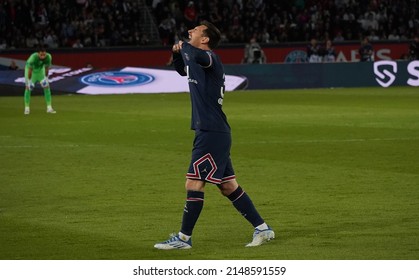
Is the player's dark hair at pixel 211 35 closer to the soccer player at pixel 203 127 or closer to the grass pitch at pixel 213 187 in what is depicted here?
the soccer player at pixel 203 127

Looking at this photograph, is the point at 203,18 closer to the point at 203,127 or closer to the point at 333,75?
the point at 333,75

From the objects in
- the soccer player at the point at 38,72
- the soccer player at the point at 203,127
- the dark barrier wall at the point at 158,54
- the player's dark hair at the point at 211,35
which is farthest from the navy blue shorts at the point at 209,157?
the dark barrier wall at the point at 158,54

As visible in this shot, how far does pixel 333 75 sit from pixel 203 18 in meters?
7.85

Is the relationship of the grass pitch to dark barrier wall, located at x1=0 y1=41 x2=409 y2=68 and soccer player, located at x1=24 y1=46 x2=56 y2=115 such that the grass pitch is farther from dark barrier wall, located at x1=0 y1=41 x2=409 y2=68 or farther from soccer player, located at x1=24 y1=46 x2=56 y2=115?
dark barrier wall, located at x1=0 y1=41 x2=409 y2=68

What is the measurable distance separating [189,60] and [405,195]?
15.0 ft

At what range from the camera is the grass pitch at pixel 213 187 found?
9672 mm

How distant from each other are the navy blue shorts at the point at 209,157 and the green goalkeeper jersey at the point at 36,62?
66.4 ft

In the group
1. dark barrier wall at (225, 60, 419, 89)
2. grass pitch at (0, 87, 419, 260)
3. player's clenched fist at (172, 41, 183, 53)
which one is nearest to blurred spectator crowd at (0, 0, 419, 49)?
dark barrier wall at (225, 60, 419, 89)

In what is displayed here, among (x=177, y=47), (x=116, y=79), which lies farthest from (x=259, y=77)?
(x=177, y=47)

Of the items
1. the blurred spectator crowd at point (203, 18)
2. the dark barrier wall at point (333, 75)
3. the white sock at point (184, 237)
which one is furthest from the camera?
the blurred spectator crowd at point (203, 18)

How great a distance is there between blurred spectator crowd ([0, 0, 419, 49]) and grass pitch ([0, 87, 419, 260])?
13849 millimetres

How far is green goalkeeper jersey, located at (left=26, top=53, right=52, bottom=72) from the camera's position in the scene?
2914 cm

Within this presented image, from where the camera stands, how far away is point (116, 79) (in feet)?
124

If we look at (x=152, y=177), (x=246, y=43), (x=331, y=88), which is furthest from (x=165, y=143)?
(x=246, y=43)
